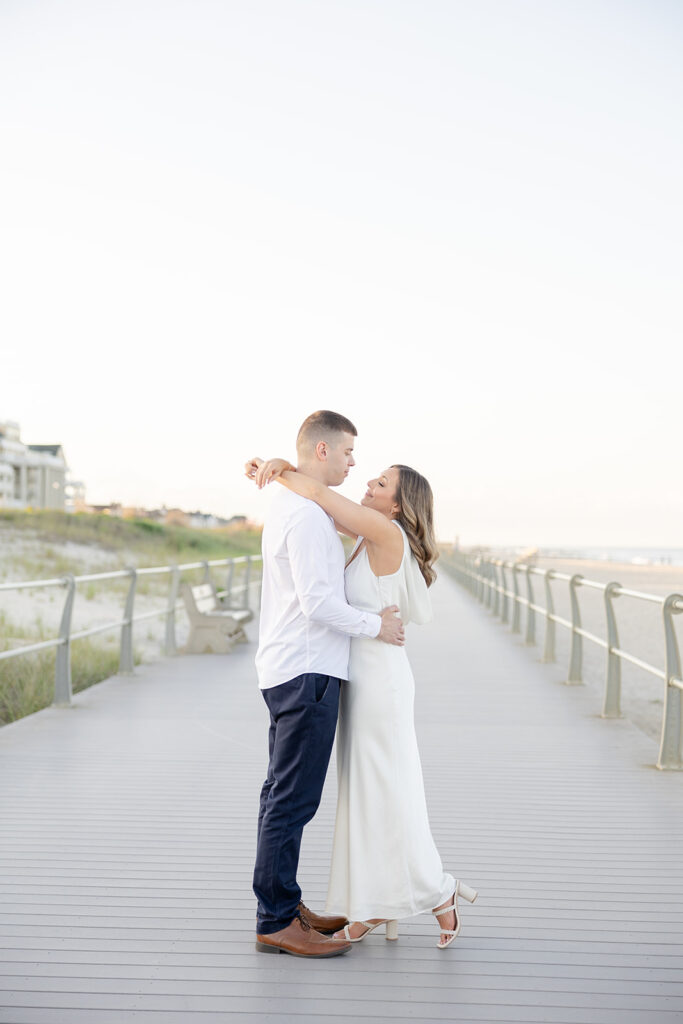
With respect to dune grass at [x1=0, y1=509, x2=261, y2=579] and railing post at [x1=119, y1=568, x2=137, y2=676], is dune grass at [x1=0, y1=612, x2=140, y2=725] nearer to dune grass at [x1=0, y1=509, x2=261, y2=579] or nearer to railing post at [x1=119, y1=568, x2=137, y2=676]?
railing post at [x1=119, y1=568, x2=137, y2=676]

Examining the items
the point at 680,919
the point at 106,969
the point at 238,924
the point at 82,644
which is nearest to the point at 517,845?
the point at 680,919

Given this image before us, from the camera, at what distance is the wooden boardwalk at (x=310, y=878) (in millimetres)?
3232

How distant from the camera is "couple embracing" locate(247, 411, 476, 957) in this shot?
11.6 ft

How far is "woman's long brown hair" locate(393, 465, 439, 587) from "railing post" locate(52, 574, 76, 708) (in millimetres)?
5274

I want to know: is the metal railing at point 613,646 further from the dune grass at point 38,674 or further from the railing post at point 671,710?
Result: the dune grass at point 38,674

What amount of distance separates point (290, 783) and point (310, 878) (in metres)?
1.14

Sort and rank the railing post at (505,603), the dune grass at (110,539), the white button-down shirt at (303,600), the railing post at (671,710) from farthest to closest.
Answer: the dune grass at (110,539) < the railing post at (505,603) < the railing post at (671,710) < the white button-down shirt at (303,600)

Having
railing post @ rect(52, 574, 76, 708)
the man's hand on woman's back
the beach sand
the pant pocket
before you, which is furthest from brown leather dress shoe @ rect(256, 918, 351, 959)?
the beach sand

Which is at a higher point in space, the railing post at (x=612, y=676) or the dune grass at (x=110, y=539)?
the dune grass at (x=110, y=539)

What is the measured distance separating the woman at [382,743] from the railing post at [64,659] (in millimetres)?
5168

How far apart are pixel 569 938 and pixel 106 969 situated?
1.65 m

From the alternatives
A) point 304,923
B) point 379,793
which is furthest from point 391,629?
point 304,923

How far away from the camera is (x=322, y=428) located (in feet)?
11.9

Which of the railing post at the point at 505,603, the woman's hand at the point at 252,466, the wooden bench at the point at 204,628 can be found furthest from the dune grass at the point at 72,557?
the railing post at the point at 505,603
